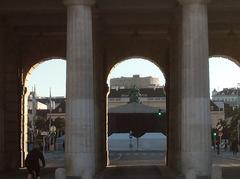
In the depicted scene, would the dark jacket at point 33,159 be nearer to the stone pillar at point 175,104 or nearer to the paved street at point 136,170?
the paved street at point 136,170

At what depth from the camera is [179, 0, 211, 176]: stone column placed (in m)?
42.2

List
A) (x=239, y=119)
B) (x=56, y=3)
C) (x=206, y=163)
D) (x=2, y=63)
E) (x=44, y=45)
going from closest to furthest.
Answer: (x=206, y=163)
(x=56, y=3)
(x=2, y=63)
(x=44, y=45)
(x=239, y=119)

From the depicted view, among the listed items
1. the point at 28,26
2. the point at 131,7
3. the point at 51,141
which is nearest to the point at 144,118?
the point at 51,141

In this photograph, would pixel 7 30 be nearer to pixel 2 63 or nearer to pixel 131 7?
pixel 2 63

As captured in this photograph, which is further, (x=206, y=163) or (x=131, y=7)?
(x=131, y=7)

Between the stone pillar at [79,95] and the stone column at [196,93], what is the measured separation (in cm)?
593

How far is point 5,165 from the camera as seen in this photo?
5731 centimetres

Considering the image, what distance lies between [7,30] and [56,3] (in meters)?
11.6

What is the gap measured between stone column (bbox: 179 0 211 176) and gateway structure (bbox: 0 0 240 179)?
61 mm

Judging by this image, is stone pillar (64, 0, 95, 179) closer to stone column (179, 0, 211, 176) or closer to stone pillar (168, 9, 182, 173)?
stone column (179, 0, 211, 176)

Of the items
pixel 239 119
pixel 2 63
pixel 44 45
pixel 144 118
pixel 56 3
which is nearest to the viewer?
pixel 56 3

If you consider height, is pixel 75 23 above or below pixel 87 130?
above

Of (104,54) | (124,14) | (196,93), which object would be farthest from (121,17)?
(196,93)

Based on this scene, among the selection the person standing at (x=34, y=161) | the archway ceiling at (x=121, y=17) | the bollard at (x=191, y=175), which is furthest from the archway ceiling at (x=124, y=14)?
the person standing at (x=34, y=161)
